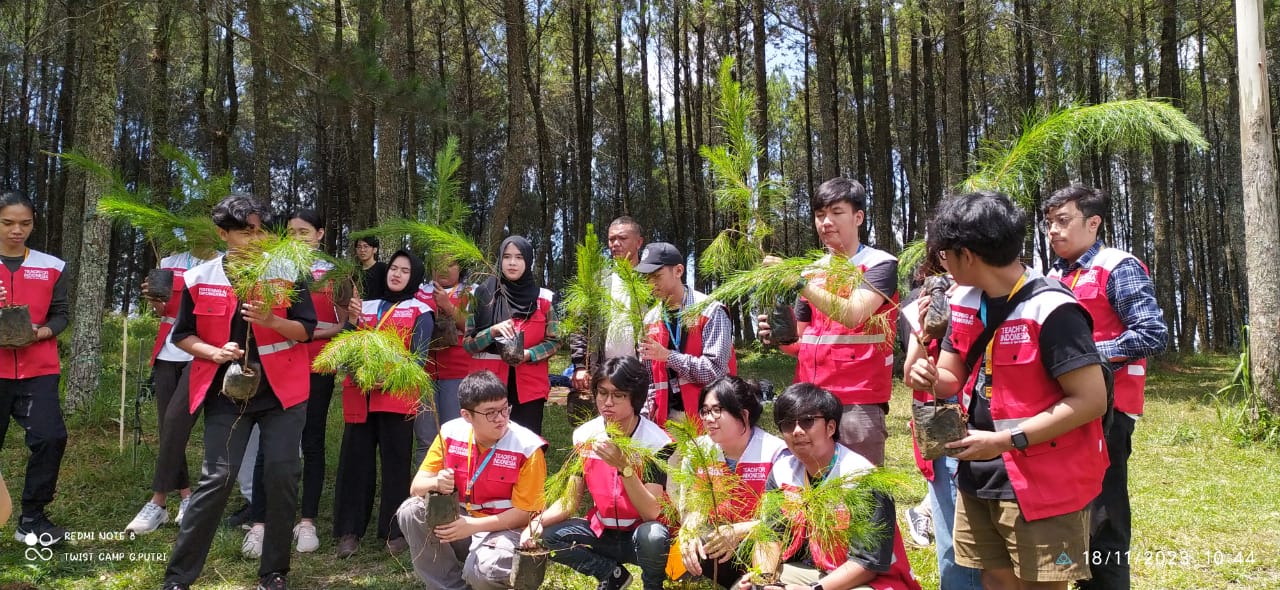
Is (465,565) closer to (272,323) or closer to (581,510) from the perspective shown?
(272,323)

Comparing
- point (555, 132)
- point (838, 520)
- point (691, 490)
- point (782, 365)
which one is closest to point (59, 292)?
point (691, 490)

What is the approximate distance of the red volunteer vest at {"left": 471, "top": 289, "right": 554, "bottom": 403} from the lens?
14.7ft

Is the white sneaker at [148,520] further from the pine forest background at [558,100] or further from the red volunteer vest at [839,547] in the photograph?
the red volunteer vest at [839,547]

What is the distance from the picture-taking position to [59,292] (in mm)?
4586

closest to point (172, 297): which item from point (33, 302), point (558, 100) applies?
point (33, 302)

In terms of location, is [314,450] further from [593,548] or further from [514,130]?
[514,130]

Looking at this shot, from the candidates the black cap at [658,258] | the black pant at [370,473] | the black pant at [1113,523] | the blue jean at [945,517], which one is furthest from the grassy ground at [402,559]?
the black cap at [658,258]

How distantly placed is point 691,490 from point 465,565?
120 cm

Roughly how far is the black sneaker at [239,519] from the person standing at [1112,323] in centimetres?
432

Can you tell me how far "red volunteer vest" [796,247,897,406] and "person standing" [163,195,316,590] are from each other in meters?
2.34

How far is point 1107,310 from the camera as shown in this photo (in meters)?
3.19

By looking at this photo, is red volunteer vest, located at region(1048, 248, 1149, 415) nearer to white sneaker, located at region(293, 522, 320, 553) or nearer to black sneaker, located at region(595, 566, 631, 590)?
black sneaker, located at region(595, 566, 631, 590)

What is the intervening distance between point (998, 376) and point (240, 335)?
10.6 ft

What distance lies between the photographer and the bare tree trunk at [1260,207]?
6.73m
